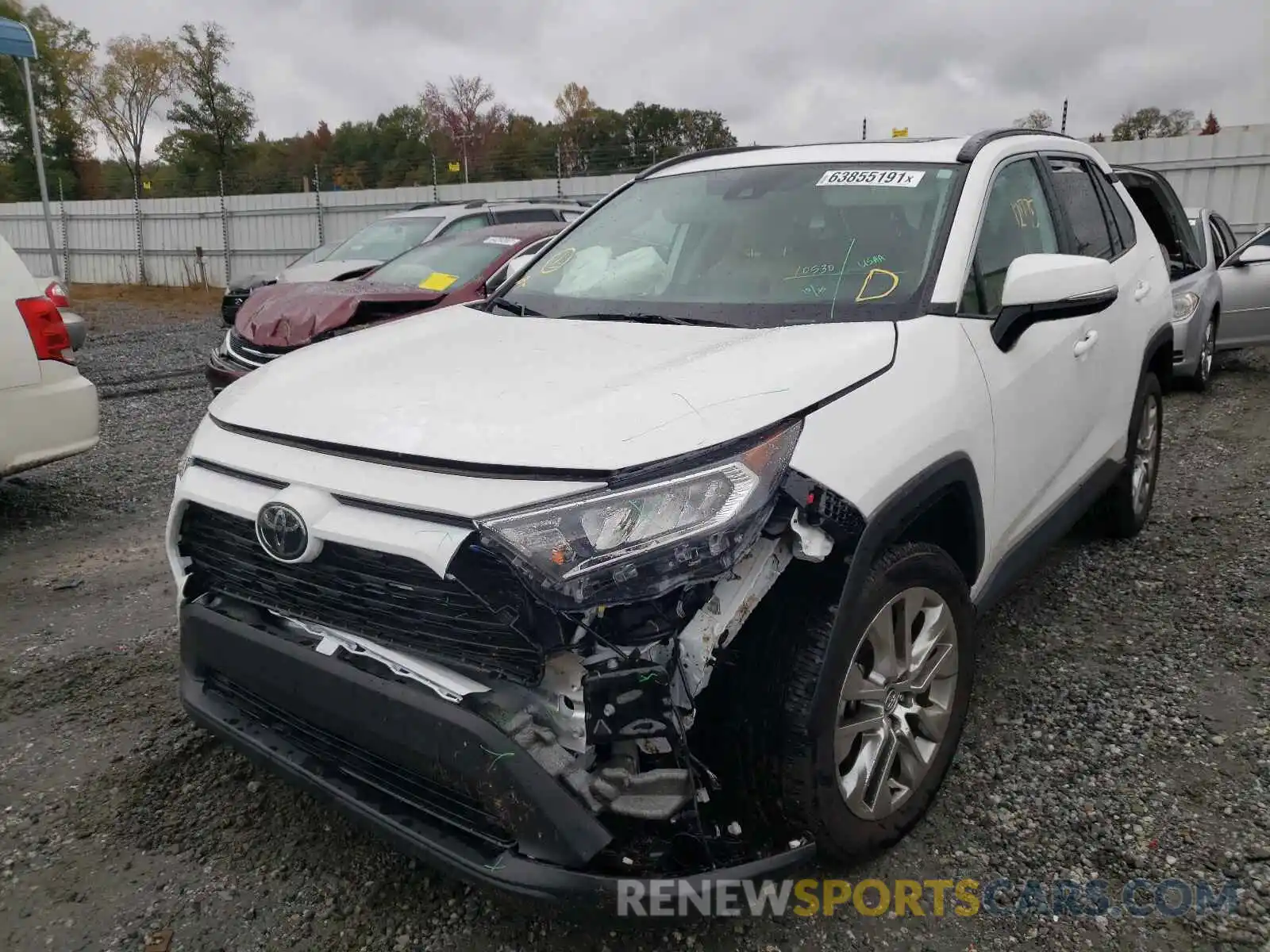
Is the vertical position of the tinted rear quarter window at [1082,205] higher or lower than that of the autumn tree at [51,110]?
lower

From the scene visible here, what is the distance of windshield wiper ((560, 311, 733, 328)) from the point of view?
2664mm

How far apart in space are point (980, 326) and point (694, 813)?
1.53 metres

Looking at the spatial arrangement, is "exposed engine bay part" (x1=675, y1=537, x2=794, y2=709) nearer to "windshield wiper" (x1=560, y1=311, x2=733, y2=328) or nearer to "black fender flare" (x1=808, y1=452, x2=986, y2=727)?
"black fender flare" (x1=808, y1=452, x2=986, y2=727)

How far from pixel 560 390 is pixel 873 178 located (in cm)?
146

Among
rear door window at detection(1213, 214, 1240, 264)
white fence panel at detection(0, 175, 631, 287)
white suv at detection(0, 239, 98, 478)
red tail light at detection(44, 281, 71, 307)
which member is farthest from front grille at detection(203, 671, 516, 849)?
white fence panel at detection(0, 175, 631, 287)

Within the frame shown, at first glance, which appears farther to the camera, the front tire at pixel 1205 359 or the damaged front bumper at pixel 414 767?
the front tire at pixel 1205 359

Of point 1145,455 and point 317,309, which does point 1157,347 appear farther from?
point 317,309

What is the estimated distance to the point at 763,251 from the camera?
296 centimetres

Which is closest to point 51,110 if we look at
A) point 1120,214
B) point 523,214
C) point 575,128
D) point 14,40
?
point 575,128

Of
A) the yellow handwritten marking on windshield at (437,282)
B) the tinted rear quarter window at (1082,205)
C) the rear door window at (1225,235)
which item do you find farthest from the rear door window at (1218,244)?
the yellow handwritten marking on windshield at (437,282)

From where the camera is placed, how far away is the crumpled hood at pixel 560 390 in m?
1.90

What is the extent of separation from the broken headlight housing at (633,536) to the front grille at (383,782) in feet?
1.59

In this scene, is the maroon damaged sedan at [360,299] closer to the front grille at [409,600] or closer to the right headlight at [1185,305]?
the front grille at [409,600]

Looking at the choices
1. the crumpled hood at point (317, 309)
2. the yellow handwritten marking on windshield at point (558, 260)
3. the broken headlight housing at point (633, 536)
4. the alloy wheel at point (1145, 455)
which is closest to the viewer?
the broken headlight housing at point (633, 536)
